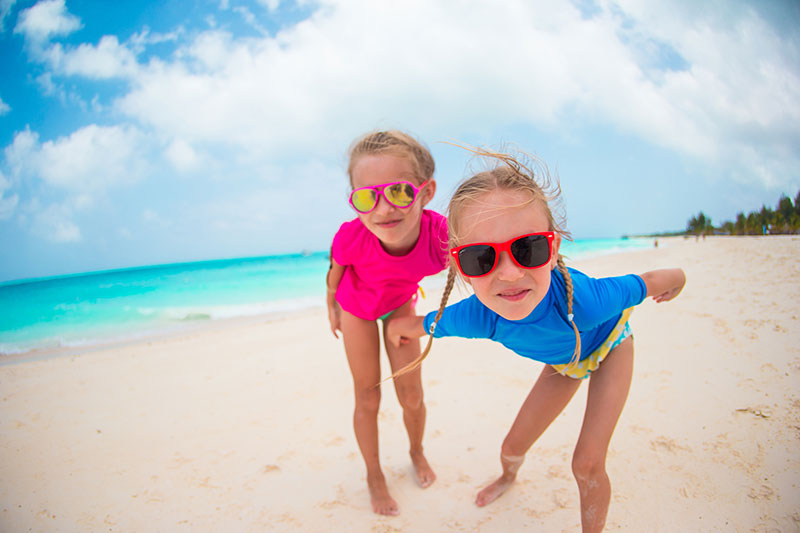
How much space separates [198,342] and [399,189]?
607 centimetres

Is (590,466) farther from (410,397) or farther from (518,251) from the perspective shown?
(410,397)

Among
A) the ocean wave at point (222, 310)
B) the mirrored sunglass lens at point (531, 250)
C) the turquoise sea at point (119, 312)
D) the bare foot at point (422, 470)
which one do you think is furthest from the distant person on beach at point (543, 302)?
the ocean wave at point (222, 310)

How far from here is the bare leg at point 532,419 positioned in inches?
85.7

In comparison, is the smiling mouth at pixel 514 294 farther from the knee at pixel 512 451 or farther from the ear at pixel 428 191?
the knee at pixel 512 451

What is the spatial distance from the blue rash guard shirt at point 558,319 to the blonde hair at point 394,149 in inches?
37.7

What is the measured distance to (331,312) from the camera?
290 centimetres

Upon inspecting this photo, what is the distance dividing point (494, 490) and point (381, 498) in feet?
2.41

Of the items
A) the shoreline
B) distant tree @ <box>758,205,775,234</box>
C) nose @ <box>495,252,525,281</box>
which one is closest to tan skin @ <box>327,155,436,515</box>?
nose @ <box>495,252,525,281</box>

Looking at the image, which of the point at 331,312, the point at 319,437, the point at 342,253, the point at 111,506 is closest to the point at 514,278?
the point at 342,253

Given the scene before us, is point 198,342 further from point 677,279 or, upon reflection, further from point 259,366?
point 677,279

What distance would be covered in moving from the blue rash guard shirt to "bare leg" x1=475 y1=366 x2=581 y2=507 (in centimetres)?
22

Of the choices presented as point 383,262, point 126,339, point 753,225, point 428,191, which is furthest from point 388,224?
point 126,339

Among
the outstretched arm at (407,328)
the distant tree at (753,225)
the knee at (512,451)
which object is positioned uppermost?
the distant tree at (753,225)

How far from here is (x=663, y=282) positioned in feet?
6.27
